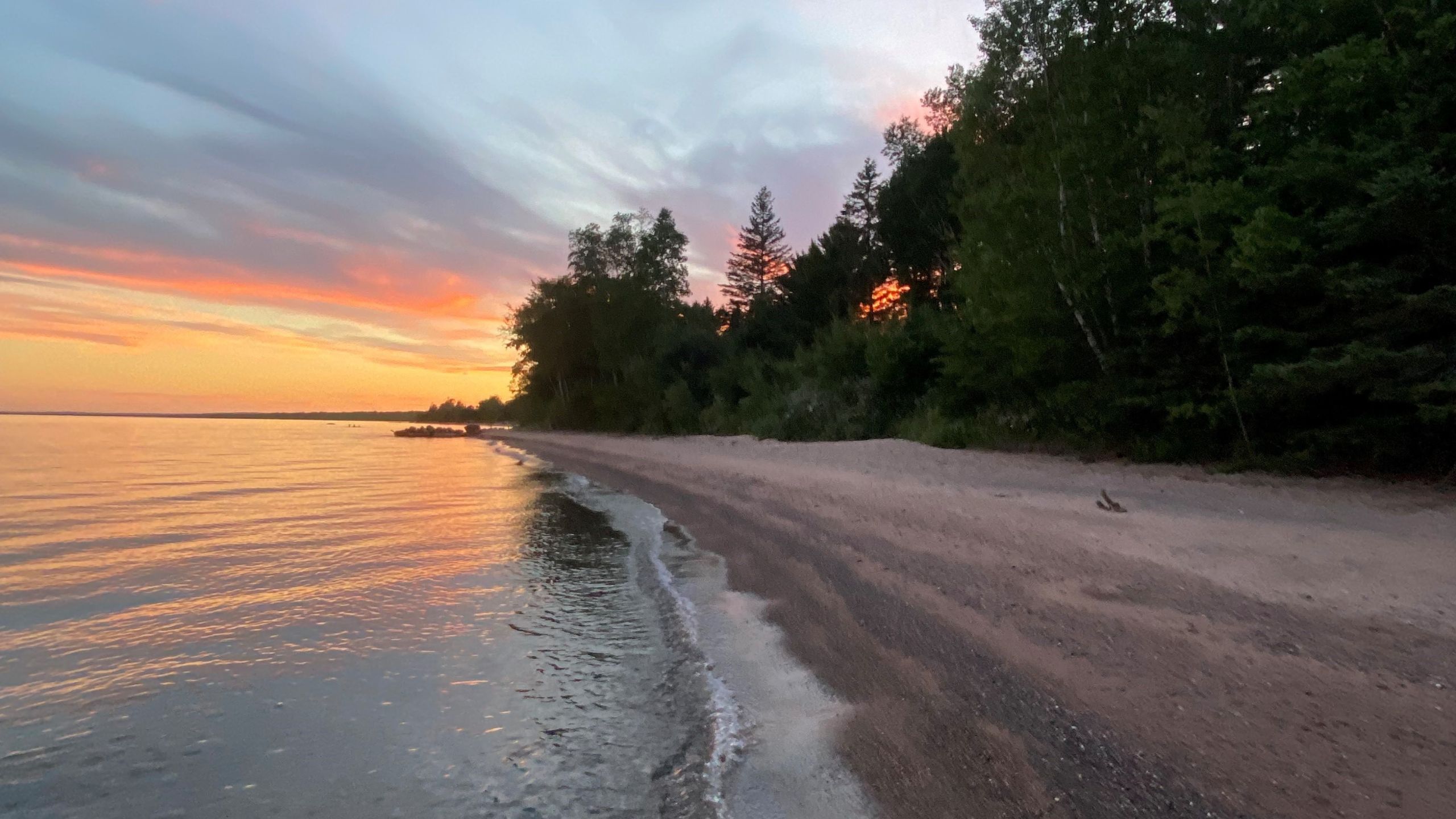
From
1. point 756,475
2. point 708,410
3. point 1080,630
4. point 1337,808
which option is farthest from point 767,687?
point 708,410

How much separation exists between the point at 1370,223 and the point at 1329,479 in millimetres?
2877

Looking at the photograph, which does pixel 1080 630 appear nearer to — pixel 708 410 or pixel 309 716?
pixel 309 716

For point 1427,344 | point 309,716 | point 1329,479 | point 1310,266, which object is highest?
point 1310,266

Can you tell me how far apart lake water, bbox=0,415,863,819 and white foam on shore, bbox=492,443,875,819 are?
0.8 inches

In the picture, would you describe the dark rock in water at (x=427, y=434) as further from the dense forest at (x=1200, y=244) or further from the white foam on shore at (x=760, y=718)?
the white foam on shore at (x=760, y=718)

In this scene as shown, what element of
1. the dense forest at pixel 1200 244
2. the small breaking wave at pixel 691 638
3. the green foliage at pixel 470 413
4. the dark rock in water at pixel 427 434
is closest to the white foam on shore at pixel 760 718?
the small breaking wave at pixel 691 638

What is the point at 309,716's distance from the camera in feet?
13.1

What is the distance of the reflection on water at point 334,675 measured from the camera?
125 inches

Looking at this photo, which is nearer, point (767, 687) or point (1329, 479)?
point (767, 687)

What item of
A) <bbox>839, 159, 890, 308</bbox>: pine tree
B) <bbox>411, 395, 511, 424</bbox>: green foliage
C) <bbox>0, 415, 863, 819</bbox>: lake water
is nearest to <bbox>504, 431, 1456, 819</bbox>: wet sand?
<bbox>0, 415, 863, 819</bbox>: lake water

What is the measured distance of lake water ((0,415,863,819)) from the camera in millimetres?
3146

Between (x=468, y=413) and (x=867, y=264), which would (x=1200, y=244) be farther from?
(x=468, y=413)

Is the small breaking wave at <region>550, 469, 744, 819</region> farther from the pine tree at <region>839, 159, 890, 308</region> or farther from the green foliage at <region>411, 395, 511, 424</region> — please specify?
the green foliage at <region>411, 395, 511, 424</region>

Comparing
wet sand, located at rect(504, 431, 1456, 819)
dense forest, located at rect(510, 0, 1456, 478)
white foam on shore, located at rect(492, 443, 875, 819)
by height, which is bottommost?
white foam on shore, located at rect(492, 443, 875, 819)
